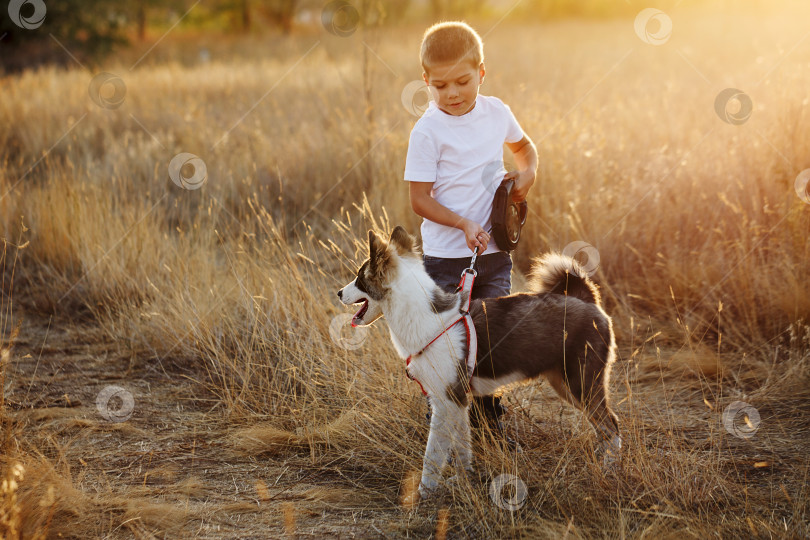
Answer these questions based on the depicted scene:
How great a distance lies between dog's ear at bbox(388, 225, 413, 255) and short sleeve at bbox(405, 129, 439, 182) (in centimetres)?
28

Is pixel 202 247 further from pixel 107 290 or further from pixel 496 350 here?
pixel 496 350

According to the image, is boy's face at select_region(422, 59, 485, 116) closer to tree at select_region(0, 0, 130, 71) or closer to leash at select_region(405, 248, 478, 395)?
leash at select_region(405, 248, 478, 395)

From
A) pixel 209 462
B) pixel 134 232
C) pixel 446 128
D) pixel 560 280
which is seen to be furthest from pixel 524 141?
pixel 134 232

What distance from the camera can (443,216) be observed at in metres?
2.82

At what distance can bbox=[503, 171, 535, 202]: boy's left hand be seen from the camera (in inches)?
115

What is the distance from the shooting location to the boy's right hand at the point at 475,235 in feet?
8.84

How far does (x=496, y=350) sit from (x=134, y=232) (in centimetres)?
377

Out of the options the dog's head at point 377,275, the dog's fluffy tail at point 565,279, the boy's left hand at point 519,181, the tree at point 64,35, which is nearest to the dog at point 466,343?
the dog's head at point 377,275

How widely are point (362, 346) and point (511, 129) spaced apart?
1.48m

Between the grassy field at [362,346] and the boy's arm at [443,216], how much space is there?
86cm

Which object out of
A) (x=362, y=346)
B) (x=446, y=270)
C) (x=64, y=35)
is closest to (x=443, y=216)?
(x=446, y=270)

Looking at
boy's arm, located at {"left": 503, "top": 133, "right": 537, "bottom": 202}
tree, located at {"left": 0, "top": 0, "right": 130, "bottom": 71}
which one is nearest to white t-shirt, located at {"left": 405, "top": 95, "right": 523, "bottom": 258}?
boy's arm, located at {"left": 503, "top": 133, "right": 537, "bottom": 202}

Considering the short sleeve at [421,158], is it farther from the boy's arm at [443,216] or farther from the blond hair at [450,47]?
the blond hair at [450,47]

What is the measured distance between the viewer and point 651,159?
578 centimetres
